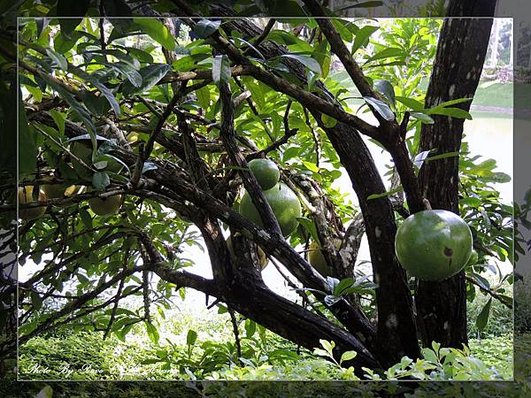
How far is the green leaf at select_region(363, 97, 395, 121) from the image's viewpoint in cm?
67

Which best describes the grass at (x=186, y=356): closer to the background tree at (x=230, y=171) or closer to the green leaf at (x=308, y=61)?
the background tree at (x=230, y=171)

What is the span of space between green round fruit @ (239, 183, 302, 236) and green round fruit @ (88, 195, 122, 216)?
0.12m

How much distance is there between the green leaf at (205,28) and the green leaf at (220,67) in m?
0.02

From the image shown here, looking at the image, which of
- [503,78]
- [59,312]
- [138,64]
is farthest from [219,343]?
[503,78]

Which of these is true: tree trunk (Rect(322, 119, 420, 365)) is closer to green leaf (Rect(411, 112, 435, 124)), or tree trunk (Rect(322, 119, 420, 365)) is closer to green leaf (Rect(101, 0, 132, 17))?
green leaf (Rect(411, 112, 435, 124))

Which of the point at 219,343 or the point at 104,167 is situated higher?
the point at 104,167

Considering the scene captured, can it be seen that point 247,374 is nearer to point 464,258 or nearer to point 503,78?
point 464,258

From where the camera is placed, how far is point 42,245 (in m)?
0.76

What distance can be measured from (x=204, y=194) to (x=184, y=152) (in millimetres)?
51

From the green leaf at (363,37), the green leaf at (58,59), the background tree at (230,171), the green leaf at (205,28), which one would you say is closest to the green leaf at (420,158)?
the background tree at (230,171)

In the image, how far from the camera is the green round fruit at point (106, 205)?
752 mm

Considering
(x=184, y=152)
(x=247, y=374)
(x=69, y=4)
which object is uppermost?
(x=69, y=4)

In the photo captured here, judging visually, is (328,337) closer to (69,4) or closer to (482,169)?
(482,169)

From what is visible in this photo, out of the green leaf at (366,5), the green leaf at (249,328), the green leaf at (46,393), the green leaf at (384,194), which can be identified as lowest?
the green leaf at (46,393)
